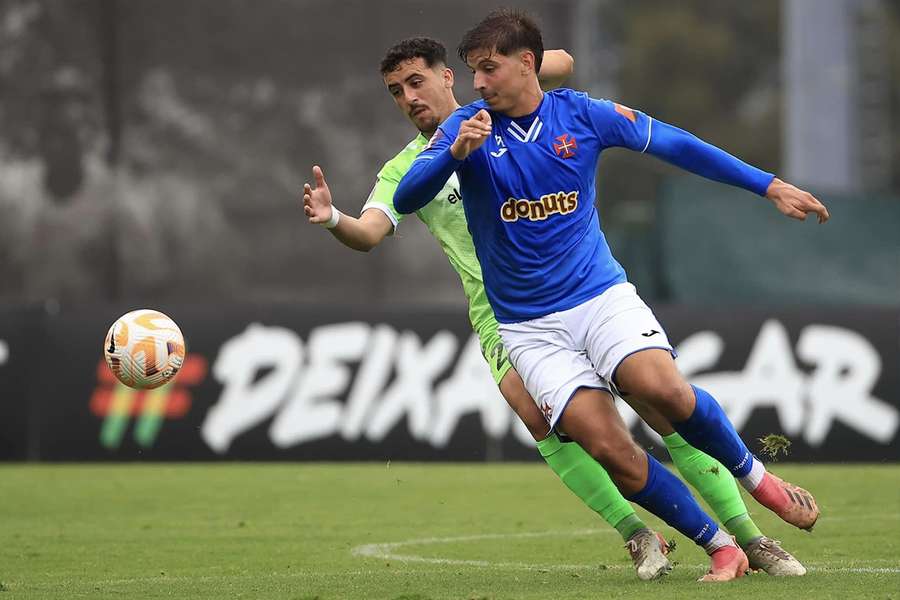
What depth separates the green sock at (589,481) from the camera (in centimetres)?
736

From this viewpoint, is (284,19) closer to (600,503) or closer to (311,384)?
(311,384)

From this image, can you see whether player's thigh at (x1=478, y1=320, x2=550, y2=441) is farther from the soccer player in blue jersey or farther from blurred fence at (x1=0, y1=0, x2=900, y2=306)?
blurred fence at (x1=0, y1=0, x2=900, y2=306)

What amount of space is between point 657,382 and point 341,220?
1.59 meters

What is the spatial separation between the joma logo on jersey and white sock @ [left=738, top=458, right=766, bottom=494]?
137 cm

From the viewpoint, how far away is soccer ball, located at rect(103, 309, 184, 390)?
8242 millimetres

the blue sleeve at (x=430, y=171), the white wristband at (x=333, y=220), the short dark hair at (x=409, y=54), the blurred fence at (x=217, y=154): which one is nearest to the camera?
the blue sleeve at (x=430, y=171)

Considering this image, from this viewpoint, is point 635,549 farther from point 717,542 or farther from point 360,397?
point 360,397

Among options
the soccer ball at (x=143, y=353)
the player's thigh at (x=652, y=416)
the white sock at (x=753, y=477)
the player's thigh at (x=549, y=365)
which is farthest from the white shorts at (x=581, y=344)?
the soccer ball at (x=143, y=353)

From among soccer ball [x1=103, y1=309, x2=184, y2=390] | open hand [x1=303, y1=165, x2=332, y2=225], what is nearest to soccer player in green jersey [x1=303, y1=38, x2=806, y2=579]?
open hand [x1=303, y1=165, x2=332, y2=225]

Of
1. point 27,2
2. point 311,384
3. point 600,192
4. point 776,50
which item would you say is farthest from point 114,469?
point 776,50

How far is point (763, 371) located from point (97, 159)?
26.0ft

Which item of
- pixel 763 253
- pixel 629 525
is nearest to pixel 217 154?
pixel 763 253

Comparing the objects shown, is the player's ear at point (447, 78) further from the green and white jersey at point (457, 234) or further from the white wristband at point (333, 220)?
→ the white wristband at point (333, 220)

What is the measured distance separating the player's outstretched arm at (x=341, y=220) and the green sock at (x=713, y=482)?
5.28ft
